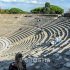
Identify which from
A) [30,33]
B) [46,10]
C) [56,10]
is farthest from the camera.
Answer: [56,10]

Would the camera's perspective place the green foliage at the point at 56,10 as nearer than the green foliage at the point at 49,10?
No

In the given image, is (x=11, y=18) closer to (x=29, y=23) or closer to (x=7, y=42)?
(x=29, y=23)

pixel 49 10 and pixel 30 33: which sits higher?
pixel 49 10

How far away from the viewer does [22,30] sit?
30.0 metres

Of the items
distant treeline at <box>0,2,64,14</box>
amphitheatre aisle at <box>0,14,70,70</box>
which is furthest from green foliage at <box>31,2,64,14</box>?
amphitheatre aisle at <box>0,14,70,70</box>

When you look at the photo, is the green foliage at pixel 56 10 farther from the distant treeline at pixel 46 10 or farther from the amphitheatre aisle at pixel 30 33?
the amphitheatre aisle at pixel 30 33

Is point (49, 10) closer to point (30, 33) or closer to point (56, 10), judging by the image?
point (56, 10)

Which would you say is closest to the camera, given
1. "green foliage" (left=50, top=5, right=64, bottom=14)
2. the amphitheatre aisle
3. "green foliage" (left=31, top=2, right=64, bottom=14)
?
the amphitheatre aisle

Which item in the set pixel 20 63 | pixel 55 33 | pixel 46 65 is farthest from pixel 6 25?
pixel 20 63

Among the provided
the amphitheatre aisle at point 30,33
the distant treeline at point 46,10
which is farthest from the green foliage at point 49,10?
the amphitheatre aisle at point 30,33

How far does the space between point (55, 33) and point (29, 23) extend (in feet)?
29.4

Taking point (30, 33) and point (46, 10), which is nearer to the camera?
point (30, 33)

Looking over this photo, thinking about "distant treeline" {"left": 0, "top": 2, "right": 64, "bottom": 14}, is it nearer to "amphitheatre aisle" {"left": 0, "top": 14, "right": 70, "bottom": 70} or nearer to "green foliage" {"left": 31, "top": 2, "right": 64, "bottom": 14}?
"green foliage" {"left": 31, "top": 2, "right": 64, "bottom": 14}

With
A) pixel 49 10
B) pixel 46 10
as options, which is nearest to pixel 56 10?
pixel 49 10
